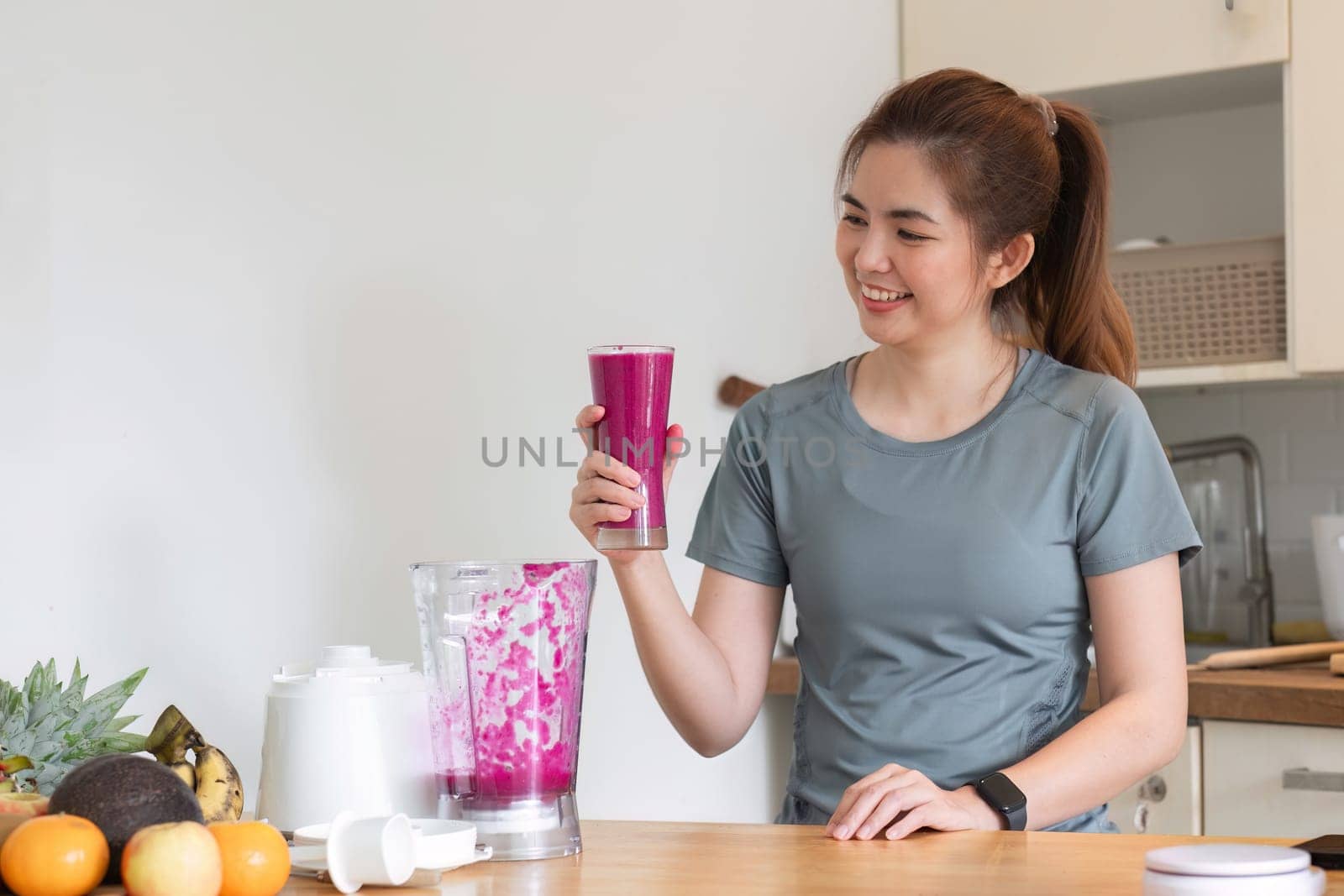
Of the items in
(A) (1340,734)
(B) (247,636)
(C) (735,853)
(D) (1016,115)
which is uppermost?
(D) (1016,115)

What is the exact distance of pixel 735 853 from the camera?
1037 millimetres

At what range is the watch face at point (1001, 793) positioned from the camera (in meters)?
1.23

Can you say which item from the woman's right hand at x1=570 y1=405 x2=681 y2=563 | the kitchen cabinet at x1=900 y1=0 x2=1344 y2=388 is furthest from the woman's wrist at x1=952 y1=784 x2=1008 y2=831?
the kitchen cabinet at x1=900 y1=0 x2=1344 y2=388

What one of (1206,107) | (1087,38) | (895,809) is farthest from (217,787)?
(1206,107)

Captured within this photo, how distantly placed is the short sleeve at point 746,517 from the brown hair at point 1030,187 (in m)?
0.32

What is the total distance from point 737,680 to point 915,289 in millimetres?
459

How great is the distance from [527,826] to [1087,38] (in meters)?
2.12

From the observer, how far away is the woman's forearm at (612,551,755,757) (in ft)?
4.28

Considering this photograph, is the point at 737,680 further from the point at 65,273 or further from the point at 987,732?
the point at 65,273

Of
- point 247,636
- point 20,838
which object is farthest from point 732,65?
point 20,838

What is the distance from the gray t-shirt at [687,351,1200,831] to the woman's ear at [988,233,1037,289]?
10cm

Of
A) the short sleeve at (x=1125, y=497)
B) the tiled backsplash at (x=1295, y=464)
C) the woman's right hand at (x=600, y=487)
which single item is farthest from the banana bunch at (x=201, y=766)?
the tiled backsplash at (x=1295, y=464)

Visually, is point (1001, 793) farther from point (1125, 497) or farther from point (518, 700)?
point (518, 700)

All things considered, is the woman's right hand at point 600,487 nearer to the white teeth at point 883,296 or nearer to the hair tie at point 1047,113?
the white teeth at point 883,296
